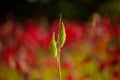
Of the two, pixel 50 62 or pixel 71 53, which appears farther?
pixel 71 53

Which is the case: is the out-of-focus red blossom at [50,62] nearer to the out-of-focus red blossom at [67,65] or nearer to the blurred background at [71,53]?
the blurred background at [71,53]

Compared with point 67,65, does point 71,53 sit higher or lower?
lower

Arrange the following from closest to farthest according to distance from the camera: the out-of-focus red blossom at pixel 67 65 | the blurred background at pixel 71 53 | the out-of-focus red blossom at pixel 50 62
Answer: the blurred background at pixel 71 53, the out-of-focus red blossom at pixel 67 65, the out-of-focus red blossom at pixel 50 62

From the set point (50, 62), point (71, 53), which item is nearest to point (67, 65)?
point (50, 62)

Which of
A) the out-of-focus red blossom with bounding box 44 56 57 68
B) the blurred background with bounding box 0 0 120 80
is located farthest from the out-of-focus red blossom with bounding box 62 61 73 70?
the out-of-focus red blossom with bounding box 44 56 57 68

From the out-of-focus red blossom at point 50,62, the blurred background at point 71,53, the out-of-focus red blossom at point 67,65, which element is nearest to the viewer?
the blurred background at point 71,53

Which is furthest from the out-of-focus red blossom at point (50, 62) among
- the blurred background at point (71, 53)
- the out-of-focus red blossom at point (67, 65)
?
the out-of-focus red blossom at point (67, 65)

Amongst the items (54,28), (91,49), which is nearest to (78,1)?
(54,28)

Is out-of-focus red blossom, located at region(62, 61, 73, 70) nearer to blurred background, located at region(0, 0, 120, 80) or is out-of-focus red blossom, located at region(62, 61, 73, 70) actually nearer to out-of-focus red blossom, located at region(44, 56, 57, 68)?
blurred background, located at region(0, 0, 120, 80)

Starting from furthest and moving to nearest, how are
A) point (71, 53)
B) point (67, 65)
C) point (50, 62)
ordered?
point (71, 53) → point (50, 62) → point (67, 65)

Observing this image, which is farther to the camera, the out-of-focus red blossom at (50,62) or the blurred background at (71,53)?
the out-of-focus red blossom at (50,62)

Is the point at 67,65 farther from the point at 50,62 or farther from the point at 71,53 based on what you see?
the point at 71,53
